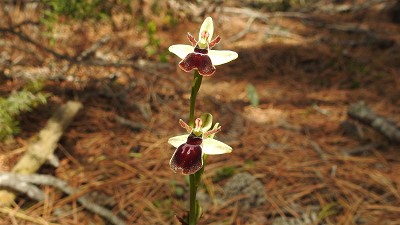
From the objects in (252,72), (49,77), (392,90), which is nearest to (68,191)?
(49,77)

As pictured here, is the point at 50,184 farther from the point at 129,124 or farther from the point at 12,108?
the point at 129,124

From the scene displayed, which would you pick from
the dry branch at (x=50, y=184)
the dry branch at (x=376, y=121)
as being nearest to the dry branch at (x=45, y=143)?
the dry branch at (x=50, y=184)

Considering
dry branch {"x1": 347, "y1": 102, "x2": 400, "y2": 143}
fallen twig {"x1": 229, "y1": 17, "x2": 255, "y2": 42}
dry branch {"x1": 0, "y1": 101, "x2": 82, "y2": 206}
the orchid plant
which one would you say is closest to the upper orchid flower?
the orchid plant

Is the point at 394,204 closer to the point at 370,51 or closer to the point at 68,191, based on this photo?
the point at 68,191

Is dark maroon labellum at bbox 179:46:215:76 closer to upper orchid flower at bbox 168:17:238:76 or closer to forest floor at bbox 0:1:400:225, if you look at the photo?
upper orchid flower at bbox 168:17:238:76

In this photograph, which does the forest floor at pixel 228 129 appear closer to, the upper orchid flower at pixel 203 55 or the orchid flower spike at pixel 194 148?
the orchid flower spike at pixel 194 148

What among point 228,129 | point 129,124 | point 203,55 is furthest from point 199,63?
point 228,129
